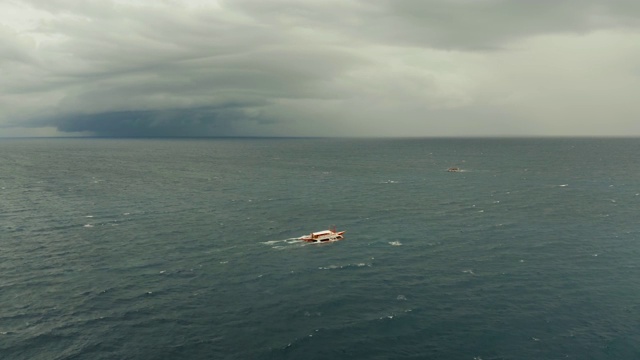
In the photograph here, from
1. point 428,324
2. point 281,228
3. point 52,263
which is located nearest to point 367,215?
point 281,228

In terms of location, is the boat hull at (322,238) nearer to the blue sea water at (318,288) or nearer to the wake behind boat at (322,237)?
the wake behind boat at (322,237)

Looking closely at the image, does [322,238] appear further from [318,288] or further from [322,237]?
[318,288]

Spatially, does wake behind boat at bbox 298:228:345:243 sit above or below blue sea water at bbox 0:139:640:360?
above

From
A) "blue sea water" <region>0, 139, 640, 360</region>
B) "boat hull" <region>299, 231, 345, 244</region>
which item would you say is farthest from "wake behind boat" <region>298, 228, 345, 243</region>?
"blue sea water" <region>0, 139, 640, 360</region>

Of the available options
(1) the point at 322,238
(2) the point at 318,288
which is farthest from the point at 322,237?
(2) the point at 318,288

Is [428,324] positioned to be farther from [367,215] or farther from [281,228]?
[367,215]

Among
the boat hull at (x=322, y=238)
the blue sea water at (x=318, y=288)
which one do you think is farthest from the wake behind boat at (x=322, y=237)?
the blue sea water at (x=318, y=288)

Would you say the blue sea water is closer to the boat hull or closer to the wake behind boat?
the boat hull

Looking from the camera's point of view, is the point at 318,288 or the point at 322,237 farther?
the point at 322,237

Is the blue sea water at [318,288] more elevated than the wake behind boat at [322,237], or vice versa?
the wake behind boat at [322,237]

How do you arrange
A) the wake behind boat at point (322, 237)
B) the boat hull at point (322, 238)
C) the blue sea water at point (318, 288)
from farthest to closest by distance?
the wake behind boat at point (322, 237) → the boat hull at point (322, 238) → the blue sea water at point (318, 288)

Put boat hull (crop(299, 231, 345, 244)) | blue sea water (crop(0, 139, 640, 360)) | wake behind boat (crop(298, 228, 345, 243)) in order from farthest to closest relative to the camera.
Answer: wake behind boat (crop(298, 228, 345, 243)) → boat hull (crop(299, 231, 345, 244)) → blue sea water (crop(0, 139, 640, 360))
